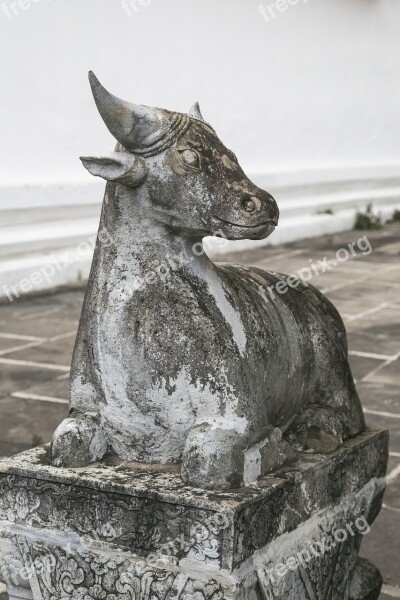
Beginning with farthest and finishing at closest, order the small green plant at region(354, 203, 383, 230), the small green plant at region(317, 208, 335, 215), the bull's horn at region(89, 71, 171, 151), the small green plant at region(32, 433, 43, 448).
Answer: the small green plant at region(354, 203, 383, 230) < the small green plant at region(317, 208, 335, 215) < the small green plant at region(32, 433, 43, 448) < the bull's horn at region(89, 71, 171, 151)

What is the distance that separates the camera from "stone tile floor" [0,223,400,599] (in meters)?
4.19

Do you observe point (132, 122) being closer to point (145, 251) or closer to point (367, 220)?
point (145, 251)

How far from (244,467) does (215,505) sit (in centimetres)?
17

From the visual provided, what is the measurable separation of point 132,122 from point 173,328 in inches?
18.5

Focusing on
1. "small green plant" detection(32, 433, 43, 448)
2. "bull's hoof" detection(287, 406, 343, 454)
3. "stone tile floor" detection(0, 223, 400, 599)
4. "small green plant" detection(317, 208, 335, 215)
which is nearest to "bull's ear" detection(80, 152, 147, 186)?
"bull's hoof" detection(287, 406, 343, 454)

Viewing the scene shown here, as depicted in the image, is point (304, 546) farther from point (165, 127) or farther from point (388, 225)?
point (388, 225)

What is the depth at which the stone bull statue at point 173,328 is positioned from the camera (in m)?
2.47

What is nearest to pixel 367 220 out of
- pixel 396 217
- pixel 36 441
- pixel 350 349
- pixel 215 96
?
pixel 396 217

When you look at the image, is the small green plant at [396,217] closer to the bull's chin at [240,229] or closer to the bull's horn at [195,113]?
the bull's horn at [195,113]

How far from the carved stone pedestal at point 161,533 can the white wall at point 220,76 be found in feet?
18.8

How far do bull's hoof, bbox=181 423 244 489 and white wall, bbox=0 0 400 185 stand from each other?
5893 millimetres

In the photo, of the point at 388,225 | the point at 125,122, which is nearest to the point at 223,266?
the point at 125,122

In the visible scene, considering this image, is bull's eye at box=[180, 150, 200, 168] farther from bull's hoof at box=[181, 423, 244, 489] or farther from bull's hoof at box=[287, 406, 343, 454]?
bull's hoof at box=[287, 406, 343, 454]

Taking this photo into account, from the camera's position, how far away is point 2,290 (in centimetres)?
787
